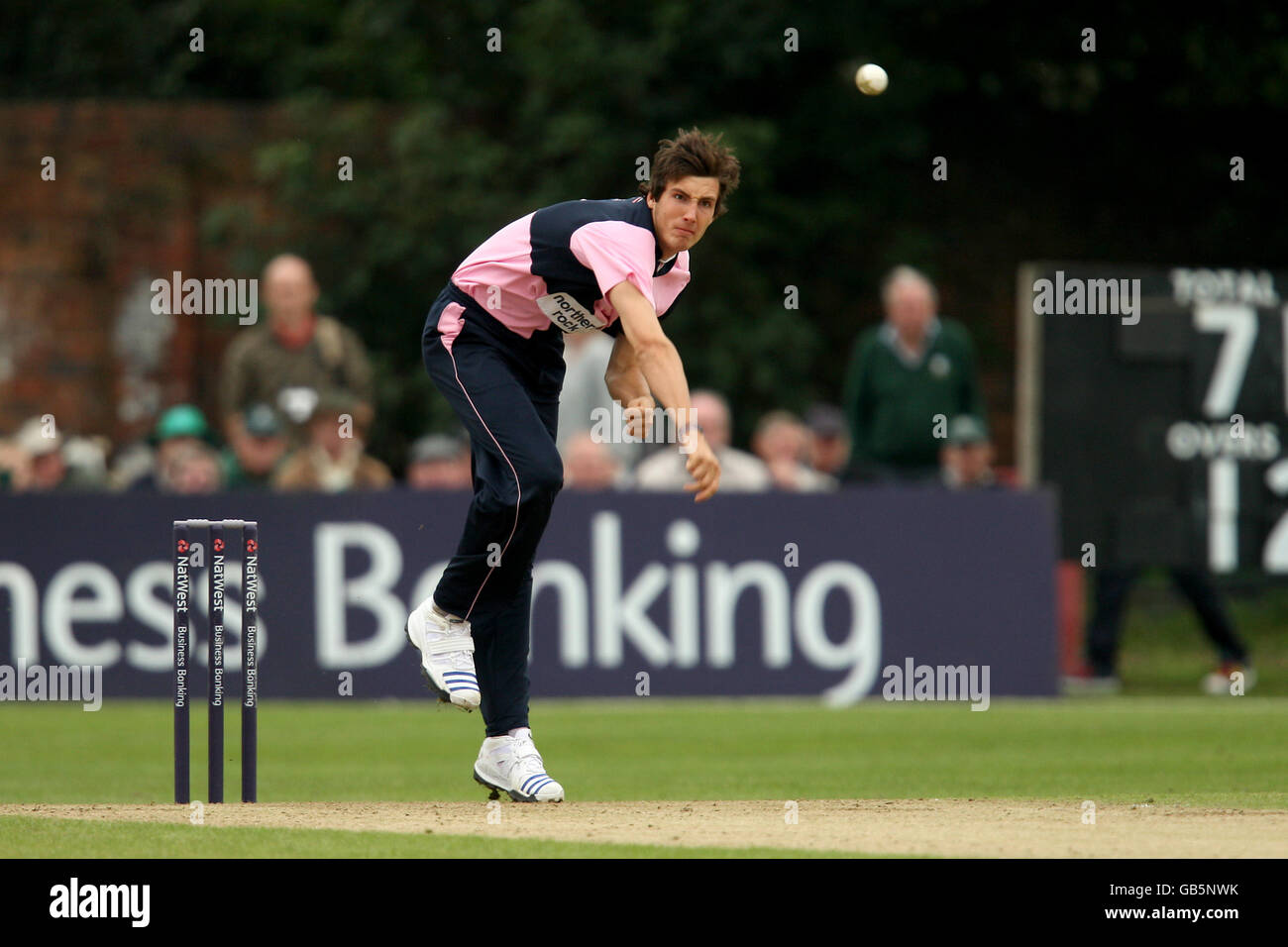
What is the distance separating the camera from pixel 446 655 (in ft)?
25.0

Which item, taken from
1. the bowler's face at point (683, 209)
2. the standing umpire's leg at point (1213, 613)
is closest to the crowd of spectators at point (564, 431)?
the standing umpire's leg at point (1213, 613)

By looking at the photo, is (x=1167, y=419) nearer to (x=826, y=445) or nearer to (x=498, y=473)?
(x=826, y=445)

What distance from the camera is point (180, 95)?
2075cm

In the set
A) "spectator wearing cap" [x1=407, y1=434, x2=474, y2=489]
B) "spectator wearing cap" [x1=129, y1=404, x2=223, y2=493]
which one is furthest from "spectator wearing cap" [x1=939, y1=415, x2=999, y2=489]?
"spectator wearing cap" [x1=129, y1=404, x2=223, y2=493]

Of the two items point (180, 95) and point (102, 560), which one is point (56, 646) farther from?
point (180, 95)

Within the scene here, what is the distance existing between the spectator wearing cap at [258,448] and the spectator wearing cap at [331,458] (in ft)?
0.38

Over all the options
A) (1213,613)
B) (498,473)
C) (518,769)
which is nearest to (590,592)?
(1213,613)

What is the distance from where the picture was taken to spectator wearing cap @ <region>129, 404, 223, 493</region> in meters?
13.5

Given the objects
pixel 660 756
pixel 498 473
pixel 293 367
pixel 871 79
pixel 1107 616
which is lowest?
pixel 660 756

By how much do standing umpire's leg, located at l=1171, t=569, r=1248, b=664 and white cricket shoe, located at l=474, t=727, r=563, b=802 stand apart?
25.1 feet

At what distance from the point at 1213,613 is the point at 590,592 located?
4464mm

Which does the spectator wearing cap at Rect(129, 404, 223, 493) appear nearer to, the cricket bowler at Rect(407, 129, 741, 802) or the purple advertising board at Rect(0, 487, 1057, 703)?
the purple advertising board at Rect(0, 487, 1057, 703)

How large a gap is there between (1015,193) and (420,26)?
19.6 ft

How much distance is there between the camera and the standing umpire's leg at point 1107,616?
14.3m
